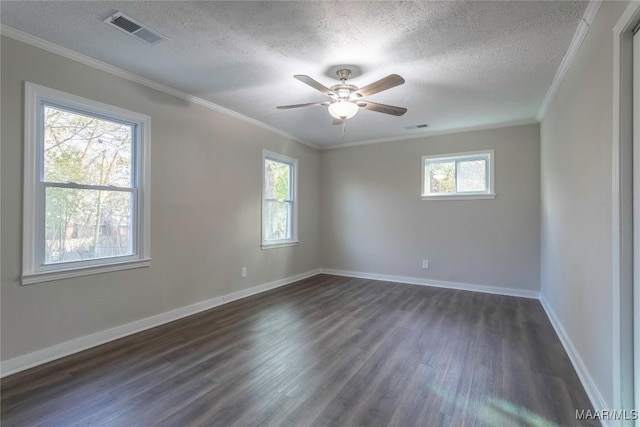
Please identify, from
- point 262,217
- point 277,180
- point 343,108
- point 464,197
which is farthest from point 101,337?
point 464,197

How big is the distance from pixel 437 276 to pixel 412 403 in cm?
352

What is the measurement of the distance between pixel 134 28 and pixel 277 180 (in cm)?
320

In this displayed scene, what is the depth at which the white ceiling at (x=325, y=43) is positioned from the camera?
2.10m

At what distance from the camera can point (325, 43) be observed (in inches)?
98.6

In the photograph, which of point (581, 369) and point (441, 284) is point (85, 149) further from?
point (441, 284)

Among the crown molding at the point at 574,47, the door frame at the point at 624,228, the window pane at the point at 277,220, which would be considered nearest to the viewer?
the door frame at the point at 624,228

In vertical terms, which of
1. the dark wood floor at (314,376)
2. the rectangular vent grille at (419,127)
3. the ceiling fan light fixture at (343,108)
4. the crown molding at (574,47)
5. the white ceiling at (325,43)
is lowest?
the dark wood floor at (314,376)

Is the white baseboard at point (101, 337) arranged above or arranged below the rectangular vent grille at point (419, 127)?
below

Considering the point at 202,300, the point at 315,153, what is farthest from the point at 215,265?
the point at 315,153

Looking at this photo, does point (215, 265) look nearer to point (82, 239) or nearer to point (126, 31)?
point (82, 239)

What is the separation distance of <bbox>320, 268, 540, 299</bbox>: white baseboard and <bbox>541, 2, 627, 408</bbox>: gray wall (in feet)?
4.48

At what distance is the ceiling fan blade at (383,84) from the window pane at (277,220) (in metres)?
2.80

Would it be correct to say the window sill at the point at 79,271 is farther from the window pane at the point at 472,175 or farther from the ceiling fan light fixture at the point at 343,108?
the window pane at the point at 472,175

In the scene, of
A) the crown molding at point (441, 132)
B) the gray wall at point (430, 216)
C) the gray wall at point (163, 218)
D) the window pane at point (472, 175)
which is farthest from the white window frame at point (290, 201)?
the window pane at point (472, 175)
